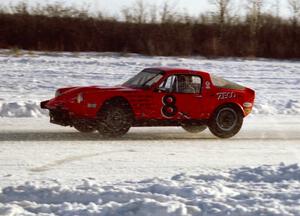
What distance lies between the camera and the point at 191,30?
115ft

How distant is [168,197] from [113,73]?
18116mm

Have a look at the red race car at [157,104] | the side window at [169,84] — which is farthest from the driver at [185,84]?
the side window at [169,84]

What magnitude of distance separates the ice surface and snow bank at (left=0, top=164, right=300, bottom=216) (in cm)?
876

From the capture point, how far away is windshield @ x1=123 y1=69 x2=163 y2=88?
1245cm

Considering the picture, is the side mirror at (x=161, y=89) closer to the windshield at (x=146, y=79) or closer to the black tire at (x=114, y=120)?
the windshield at (x=146, y=79)

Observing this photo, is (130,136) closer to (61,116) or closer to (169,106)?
(169,106)

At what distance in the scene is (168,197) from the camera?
678 cm

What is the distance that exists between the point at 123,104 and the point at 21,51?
19245mm

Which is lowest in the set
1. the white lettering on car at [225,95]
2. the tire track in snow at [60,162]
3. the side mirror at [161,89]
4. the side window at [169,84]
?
the tire track in snow at [60,162]

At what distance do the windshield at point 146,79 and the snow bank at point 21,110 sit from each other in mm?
3178

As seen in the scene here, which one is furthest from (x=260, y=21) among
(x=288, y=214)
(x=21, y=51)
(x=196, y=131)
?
(x=288, y=214)

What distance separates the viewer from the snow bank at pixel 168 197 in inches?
249

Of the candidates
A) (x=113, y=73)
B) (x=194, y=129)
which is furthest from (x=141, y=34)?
(x=194, y=129)

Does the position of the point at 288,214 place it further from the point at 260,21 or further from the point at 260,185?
the point at 260,21
